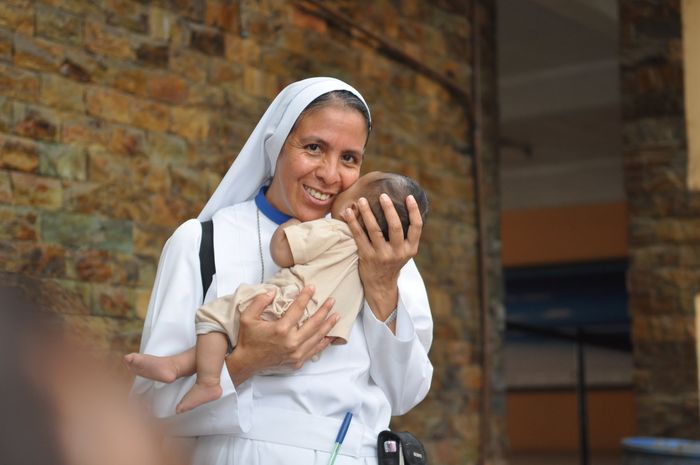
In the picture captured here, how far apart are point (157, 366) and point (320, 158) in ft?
1.63

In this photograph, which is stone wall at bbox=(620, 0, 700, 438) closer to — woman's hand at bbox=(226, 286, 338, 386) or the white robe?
the white robe

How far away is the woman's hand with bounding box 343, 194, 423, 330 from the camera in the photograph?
2.06 metres

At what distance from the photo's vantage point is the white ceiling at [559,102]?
8586mm

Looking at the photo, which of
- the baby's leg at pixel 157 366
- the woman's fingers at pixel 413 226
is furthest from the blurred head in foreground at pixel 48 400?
the woman's fingers at pixel 413 226

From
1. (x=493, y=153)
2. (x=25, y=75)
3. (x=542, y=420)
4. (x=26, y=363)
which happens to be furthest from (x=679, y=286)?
(x=542, y=420)

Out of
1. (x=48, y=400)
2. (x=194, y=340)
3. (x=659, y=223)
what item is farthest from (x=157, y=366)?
(x=659, y=223)

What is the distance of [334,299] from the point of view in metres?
2.07

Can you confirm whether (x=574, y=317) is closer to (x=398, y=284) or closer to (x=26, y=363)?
(x=398, y=284)

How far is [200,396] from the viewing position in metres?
1.93

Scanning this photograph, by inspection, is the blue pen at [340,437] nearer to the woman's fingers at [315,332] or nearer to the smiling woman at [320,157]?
the woman's fingers at [315,332]

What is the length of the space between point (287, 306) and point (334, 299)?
0.10 meters

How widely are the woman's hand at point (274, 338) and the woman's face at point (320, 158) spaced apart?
0.22 m

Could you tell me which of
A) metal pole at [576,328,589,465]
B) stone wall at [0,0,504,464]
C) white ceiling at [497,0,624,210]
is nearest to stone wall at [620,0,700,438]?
metal pole at [576,328,589,465]

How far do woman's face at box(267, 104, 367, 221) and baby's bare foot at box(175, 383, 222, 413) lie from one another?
39 cm
